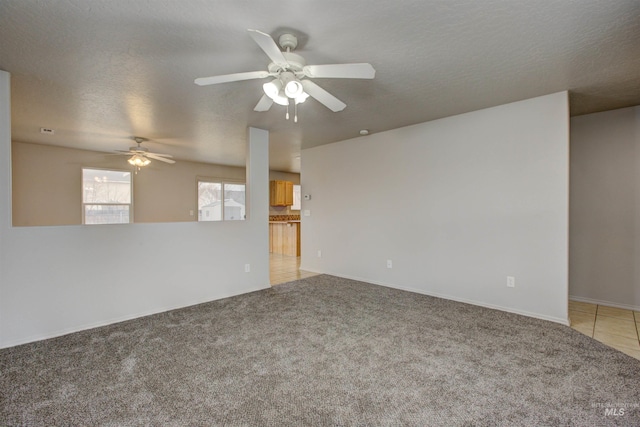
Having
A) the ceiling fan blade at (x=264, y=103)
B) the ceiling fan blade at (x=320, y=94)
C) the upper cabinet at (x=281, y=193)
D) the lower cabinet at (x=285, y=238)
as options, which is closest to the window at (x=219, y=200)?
the upper cabinet at (x=281, y=193)

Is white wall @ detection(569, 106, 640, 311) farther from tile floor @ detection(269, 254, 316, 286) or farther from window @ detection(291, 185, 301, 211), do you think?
window @ detection(291, 185, 301, 211)

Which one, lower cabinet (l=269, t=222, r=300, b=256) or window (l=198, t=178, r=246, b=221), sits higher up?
window (l=198, t=178, r=246, b=221)

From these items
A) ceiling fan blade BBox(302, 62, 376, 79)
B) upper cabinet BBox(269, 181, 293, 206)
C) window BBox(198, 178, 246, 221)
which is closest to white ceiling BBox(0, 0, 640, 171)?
ceiling fan blade BBox(302, 62, 376, 79)

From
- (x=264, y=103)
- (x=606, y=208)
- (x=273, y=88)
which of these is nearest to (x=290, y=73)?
(x=273, y=88)

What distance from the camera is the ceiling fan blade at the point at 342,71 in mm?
1950

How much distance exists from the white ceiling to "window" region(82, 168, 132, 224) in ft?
7.93

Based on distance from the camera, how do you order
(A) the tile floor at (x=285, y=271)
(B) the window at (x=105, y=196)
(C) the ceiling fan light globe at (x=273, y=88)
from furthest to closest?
(B) the window at (x=105, y=196)
(A) the tile floor at (x=285, y=271)
(C) the ceiling fan light globe at (x=273, y=88)

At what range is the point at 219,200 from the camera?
8.43 m

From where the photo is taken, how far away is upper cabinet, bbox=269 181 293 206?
29.0 ft

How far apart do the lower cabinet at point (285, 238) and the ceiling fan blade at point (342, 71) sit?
221 inches

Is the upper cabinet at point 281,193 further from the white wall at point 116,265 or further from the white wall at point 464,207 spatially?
the white wall at point 116,265

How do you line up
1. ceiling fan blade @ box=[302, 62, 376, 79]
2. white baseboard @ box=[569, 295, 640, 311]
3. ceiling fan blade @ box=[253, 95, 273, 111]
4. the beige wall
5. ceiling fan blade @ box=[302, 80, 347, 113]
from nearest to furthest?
ceiling fan blade @ box=[302, 62, 376, 79]
ceiling fan blade @ box=[302, 80, 347, 113]
ceiling fan blade @ box=[253, 95, 273, 111]
white baseboard @ box=[569, 295, 640, 311]
the beige wall

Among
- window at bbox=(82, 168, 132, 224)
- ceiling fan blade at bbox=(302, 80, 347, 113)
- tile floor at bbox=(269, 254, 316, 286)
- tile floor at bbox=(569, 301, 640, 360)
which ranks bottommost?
tile floor at bbox=(569, 301, 640, 360)

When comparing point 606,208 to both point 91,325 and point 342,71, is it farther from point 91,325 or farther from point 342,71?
point 91,325
